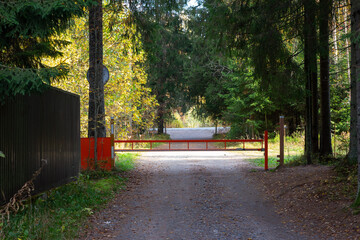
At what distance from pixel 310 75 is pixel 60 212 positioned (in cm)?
908

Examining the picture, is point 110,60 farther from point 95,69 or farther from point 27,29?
point 27,29

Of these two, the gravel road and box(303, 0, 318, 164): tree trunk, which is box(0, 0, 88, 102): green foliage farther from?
box(303, 0, 318, 164): tree trunk

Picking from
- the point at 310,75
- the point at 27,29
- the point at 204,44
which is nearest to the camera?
the point at 27,29

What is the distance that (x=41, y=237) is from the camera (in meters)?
5.46

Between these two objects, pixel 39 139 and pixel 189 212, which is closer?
pixel 39 139

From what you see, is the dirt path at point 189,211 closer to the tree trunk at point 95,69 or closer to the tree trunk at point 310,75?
the tree trunk at point 95,69

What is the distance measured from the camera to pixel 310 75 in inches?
492

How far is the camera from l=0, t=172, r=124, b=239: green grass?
5555 millimetres

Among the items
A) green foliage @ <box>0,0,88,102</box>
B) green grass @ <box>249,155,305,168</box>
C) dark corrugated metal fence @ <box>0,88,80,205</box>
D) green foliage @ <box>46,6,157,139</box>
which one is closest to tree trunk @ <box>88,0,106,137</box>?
green foliage @ <box>46,6,157,139</box>

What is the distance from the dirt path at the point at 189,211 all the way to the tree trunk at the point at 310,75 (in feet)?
8.83

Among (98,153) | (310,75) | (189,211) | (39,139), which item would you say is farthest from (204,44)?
(39,139)

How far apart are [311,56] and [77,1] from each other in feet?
24.1

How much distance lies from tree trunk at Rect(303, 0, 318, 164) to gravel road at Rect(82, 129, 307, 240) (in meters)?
2.60

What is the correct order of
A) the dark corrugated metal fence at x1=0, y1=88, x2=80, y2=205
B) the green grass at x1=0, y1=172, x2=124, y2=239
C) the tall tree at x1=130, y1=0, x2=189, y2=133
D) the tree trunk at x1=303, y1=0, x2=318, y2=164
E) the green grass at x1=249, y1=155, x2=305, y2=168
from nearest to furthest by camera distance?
the green grass at x1=0, y1=172, x2=124, y2=239 → the dark corrugated metal fence at x1=0, y1=88, x2=80, y2=205 → the tree trunk at x1=303, y1=0, x2=318, y2=164 → the green grass at x1=249, y1=155, x2=305, y2=168 → the tall tree at x1=130, y1=0, x2=189, y2=133
